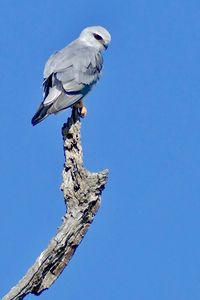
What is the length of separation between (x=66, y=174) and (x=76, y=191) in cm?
23

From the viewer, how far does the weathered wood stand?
19.4ft

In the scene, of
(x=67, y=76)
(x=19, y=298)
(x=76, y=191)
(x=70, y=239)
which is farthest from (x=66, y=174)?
(x=67, y=76)

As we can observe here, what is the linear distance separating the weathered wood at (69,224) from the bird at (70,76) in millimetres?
2010

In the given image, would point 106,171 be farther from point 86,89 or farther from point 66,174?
point 86,89

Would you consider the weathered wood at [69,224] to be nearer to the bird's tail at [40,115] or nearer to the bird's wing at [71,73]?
the bird's tail at [40,115]

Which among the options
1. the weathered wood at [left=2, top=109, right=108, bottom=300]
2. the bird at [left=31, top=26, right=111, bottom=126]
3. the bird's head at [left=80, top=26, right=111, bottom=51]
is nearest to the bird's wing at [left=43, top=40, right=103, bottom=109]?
the bird at [left=31, top=26, right=111, bottom=126]

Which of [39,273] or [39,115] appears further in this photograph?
[39,115]

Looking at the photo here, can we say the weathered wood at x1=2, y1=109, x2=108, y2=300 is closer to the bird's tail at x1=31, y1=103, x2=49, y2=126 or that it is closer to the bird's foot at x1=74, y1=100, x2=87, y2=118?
the bird's tail at x1=31, y1=103, x2=49, y2=126

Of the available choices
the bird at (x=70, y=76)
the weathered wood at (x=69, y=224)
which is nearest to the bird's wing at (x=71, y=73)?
the bird at (x=70, y=76)

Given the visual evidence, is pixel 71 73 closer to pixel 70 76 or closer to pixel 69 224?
pixel 70 76

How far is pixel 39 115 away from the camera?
29.1ft

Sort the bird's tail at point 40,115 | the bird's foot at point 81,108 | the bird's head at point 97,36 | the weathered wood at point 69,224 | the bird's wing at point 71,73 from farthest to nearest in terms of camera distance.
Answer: the bird's head at point 97,36
the bird's wing at point 71,73
the bird's foot at point 81,108
the bird's tail at point 40,115
the weathered wood at point 69,224

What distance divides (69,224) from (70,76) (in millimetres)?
3638

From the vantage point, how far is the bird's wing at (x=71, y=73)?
9320 mm
